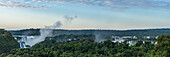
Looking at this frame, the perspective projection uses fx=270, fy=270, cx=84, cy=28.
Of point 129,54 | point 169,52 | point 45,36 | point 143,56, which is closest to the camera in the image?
point 169,52

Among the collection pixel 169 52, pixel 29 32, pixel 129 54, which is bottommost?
pixel 29 32

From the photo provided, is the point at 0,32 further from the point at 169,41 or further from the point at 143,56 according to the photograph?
the point at 169,41

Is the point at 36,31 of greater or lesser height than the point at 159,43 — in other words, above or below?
below

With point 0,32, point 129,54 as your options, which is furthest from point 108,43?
point 0,32

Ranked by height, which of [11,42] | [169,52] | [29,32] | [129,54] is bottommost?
[29,32]

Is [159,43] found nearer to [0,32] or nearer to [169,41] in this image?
[169,41]

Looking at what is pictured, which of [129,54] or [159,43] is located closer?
[159,43]

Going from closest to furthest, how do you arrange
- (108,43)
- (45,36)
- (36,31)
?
(108,43) < (45,36) < (36,31)

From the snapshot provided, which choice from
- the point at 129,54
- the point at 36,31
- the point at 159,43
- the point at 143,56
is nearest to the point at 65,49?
the point at 129,54

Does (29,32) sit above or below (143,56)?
below

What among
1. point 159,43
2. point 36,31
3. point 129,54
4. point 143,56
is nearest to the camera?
point 159,43
